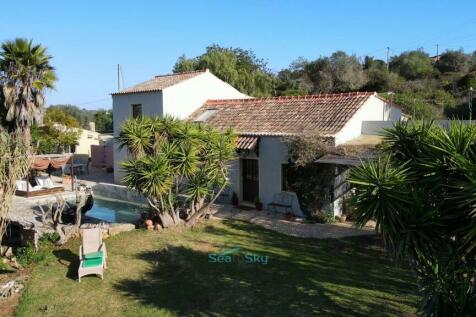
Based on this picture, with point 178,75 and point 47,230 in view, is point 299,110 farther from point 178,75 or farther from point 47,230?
point 47,230

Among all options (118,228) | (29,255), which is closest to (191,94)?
(118,228)

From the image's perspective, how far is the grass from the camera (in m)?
13.6

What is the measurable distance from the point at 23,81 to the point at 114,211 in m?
14.7

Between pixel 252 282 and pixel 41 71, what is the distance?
30743 mm

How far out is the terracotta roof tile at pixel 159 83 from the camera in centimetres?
3887

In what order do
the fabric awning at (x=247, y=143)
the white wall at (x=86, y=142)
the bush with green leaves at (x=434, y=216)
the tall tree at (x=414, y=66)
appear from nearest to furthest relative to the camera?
the bush with green leaves at (x=434, y=216) < the fabric awning at (x=247, y=143) < the white wall at (x=86, y=142) < the tall tree at (x=414, y=66)

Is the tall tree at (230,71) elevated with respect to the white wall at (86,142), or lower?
elevated

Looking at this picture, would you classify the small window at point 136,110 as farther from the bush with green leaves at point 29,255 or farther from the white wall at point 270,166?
the bush with green leaves at point 29,255

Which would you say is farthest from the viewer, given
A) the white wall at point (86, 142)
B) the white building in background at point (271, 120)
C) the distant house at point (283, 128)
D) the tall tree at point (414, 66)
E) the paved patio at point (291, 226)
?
the tall tree at point (414, 66)

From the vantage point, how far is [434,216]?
996 cm

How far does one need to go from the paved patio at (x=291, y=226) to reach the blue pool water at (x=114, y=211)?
622cm

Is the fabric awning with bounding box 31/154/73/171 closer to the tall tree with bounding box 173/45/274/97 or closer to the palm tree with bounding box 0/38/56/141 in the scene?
the palm tree with bounding box 0/38/56/141

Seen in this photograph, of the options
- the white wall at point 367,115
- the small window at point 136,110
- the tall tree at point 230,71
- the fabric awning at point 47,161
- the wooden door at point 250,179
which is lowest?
the wooden door at point 250,179

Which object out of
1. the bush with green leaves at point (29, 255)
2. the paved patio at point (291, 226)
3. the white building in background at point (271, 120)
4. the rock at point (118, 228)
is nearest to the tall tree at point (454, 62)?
the white building in background at point (271, 120)
